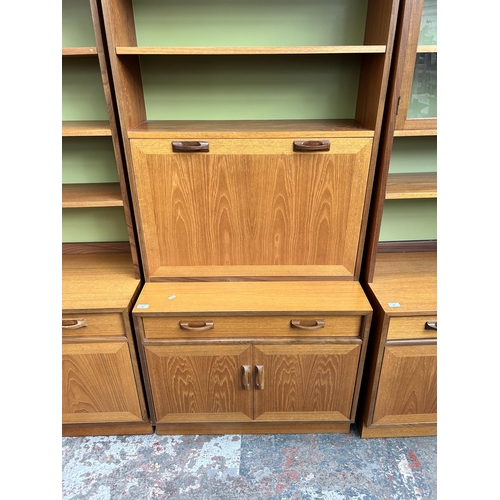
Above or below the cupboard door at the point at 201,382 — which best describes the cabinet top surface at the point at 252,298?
above

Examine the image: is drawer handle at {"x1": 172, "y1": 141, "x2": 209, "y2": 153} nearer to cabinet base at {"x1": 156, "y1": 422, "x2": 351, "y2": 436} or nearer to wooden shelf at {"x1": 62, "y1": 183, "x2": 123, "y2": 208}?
wooden shelf at {"x1": 62, "y1": 183, "x2": 123, "y2": 208}

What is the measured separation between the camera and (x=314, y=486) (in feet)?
4.58

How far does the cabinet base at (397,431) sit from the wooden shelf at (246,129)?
1.24 m

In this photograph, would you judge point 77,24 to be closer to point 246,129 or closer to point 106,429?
point 246,129

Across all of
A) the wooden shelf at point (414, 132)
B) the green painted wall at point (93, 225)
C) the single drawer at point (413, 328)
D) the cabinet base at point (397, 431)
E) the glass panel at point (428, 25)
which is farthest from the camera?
the green painted wall at point (93, 225)

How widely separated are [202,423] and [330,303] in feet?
2.58

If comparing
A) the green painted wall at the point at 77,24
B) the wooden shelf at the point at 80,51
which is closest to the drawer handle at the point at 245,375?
the wooden shelf at the point at 80,51

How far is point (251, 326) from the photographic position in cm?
136

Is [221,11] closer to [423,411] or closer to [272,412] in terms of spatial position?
[272,412]

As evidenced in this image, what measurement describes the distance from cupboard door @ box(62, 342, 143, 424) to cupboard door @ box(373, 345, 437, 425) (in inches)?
40.8

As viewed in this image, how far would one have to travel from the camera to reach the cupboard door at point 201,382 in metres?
1.40

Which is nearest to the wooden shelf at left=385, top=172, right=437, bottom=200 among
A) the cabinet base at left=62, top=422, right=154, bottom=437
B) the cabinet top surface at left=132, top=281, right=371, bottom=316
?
the cabinet top surface at left=132, top=281, right=371, bottom=316

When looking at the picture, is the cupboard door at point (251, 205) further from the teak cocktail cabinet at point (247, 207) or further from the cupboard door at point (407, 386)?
the cupboard door at point (407, 386)

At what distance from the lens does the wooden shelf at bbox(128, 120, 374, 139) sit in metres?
1.23
